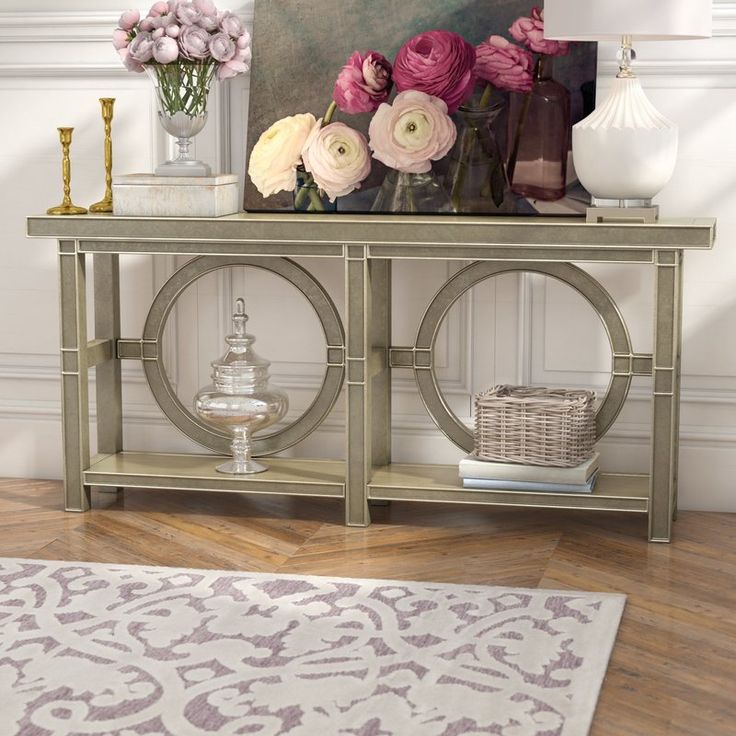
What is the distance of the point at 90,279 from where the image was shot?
→ 11.0 ft

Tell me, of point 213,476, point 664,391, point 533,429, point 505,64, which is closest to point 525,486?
point 533,429

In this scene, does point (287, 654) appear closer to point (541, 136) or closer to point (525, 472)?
point (525, 472)

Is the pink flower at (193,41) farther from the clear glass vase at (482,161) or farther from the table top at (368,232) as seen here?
the clear glass vase at (482,161)

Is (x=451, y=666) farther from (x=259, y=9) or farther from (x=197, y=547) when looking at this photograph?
(x=259, y=9)

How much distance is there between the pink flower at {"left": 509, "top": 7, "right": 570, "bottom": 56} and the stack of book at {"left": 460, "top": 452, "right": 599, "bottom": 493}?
3.14 ft

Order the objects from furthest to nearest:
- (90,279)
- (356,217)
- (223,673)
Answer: (90,279) → (356,217) → (223,673)

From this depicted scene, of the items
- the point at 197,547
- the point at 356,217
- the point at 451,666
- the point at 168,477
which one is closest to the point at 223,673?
the point at 451,666

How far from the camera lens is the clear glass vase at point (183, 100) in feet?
9.53

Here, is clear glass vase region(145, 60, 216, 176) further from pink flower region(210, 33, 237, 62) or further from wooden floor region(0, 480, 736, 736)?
wooden floor region(0, 480, 736, 736)

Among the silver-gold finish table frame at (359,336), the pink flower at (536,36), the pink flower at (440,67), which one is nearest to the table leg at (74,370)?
the silver-gold finish table frame at (359,336)

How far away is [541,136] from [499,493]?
2.76 ft

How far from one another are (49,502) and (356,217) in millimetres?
1071

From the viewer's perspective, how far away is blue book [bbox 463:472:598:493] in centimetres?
283

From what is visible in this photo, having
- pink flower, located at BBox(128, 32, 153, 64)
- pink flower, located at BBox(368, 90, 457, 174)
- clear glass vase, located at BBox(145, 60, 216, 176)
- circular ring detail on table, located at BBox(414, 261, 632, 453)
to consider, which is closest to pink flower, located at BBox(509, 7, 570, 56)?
pink flower, located at BBox(368, 90, 457, 174)
